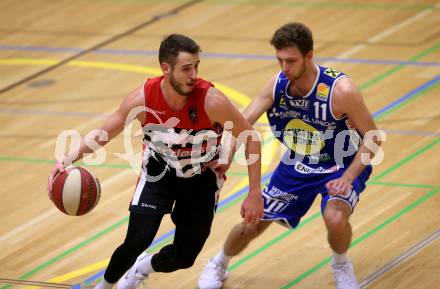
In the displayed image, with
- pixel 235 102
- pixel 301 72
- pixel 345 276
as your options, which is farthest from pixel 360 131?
pixel 235 102

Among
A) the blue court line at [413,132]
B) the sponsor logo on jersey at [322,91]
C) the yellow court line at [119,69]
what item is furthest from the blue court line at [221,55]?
the sponsor logo on jersey at [322,91]

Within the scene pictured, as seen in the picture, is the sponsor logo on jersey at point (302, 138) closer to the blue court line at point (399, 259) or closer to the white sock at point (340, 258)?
the white sock at point (340, 258)

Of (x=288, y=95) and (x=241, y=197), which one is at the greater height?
(x=288, y=95)

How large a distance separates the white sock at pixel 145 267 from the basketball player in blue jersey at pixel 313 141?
2.20 ft

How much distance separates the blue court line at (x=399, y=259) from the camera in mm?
7375

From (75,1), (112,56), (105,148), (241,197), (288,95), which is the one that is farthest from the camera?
(75,1)

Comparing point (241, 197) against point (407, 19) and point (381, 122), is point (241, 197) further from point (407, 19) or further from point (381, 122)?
point (407, 19)

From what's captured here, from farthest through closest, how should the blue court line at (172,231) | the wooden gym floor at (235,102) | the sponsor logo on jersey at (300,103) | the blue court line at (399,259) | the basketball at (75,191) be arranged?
1. the wooden gym floor at (235,102)
2. the blue court line at (172,231)
3. the blue court line at (399,259)
4. the sponsor logo on jersey at (300,103)
5. the basketball at (75,191)

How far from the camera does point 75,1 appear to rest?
15758 millimetres

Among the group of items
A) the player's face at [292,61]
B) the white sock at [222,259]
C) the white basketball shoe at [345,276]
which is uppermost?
the player's face at [292,61]

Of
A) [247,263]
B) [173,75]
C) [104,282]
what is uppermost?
[173,75]

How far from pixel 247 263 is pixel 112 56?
5999mm

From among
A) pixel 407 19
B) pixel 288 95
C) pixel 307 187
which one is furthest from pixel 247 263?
pixel 407 19

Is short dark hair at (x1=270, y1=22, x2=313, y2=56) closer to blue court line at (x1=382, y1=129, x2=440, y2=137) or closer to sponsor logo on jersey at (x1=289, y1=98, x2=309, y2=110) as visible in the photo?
sponsor logo on jersey at (x1=289, y1=98, x2=309, y2=110)
